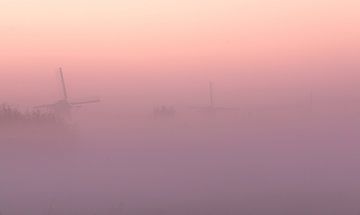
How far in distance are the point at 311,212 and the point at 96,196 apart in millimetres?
2057

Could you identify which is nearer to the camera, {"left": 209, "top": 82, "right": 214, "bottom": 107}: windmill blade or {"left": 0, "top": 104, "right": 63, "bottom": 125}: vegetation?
{"left": 0, "top": 104, "right": 63, "bottom": 125}: vegetation

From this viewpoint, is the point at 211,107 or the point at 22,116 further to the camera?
the point at 211,107

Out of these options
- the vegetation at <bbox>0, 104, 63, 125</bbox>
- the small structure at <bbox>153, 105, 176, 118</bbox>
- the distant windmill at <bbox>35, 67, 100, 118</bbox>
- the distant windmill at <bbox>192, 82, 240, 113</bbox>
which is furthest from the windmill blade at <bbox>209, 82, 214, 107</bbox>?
the vegetation at <bbox>0, 104, 63, 125</bbox>

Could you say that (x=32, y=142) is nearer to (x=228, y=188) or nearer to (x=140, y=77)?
(x=140, y=77)

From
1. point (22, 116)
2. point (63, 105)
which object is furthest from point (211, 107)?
point (22, 116)

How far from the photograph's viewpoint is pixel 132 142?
16.4 feet

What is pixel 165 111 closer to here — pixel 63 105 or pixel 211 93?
pixel 211 93

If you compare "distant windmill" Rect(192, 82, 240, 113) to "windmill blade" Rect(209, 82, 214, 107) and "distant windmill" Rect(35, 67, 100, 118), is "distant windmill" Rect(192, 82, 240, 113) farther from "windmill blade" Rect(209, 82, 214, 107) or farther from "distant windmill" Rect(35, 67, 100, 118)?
"distant windmill" Rect(35, 67, 100, 118)

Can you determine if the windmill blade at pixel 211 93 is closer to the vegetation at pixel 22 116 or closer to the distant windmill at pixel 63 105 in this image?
the distant windmill at pixel 63 105

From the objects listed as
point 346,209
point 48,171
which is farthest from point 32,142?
point 346,209

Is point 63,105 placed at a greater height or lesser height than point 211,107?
greater

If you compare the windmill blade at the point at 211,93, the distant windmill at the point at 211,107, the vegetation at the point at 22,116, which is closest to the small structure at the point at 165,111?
the distant windmill at the point at 211,107

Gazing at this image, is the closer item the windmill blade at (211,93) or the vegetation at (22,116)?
the vegetation at (22,116)

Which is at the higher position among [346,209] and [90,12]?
[90,12]
